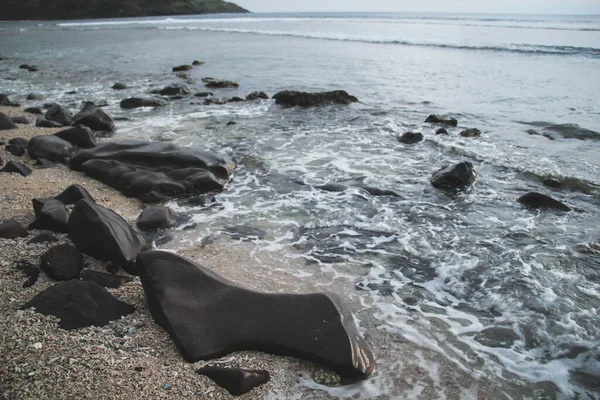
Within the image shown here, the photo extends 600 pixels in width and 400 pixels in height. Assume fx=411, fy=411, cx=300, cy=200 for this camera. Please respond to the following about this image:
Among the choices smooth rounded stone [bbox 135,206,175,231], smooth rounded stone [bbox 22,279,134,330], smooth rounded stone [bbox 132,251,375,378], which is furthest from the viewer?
smooth rounded stone [bbox 135,206,175,231]

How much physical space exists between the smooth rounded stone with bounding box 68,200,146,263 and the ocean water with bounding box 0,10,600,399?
861 millimetres

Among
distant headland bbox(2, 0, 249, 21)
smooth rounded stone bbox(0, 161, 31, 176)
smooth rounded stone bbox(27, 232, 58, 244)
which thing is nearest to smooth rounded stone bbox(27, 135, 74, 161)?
smooth rounded stone bbox(0, 161, 31, 176)

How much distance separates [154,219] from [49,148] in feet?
11.2

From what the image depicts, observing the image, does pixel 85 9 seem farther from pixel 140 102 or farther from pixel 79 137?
pixel 79 137

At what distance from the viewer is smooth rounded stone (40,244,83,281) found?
3883 millimetres

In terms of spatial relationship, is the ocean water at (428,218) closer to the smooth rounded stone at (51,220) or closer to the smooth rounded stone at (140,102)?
the smooth rounded stone at (140,102)

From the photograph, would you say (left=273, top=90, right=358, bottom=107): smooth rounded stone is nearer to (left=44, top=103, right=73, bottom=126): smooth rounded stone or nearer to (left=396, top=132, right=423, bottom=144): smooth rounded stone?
(left=396, top=132, right=423, bottom=144): smooth rounded stone

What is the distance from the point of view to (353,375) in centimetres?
311

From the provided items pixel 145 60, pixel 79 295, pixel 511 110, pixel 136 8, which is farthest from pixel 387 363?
pixel 136 8

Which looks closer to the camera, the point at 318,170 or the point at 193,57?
the point at 318,170

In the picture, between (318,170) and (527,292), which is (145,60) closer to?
(318,170)

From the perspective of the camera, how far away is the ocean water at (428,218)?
3.40 m

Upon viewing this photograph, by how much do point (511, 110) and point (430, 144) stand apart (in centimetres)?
440

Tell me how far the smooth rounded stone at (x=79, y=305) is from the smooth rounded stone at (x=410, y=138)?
7228 mm
